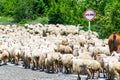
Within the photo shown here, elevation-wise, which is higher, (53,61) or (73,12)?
(73,12)

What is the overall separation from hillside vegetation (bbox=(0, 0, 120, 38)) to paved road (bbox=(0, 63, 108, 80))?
418 inches

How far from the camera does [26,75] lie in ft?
64.1

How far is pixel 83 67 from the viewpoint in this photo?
17375 mm

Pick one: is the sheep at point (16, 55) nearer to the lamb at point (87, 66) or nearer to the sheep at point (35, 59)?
the sheep at point (35, 59)

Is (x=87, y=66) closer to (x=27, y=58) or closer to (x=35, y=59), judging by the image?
(x=35, y=59)

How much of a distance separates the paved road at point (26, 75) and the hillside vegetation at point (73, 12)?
34.8 ft

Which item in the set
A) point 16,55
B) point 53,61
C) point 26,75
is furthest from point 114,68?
point 16,55

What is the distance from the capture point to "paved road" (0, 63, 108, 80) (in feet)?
60.4

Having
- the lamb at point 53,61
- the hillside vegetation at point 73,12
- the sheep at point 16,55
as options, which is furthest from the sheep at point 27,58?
the hillside vegetation at point 73,12

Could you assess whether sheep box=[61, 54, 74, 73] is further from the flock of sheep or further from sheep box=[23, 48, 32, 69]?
sheep box=[23, 48, 32, 69]

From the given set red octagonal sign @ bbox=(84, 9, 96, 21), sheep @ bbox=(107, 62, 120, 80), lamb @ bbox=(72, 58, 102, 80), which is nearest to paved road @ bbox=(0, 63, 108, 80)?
lamb @ bbox=(72, 58, 102, 80)

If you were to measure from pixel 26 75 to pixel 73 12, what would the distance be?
21.0m

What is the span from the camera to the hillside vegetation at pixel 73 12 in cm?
3120

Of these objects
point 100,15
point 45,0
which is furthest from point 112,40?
point 45,0
